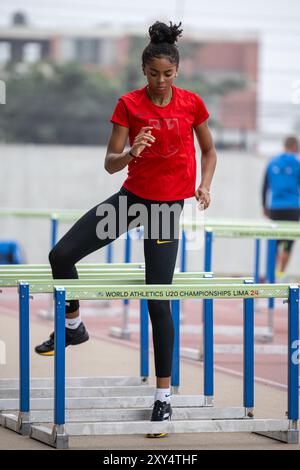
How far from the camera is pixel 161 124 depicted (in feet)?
18.6

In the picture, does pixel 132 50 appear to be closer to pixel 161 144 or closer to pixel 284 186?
pixel 284 186

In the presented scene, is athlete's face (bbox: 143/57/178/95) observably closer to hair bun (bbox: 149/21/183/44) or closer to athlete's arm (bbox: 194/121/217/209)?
hair bun (bbox: 149/21/183/44)

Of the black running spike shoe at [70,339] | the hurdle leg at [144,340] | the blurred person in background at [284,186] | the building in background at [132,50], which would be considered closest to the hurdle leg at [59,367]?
the black running spike shoe at [70,339]

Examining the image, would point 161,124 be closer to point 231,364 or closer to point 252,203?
point 231,364

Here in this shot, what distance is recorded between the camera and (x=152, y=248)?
5.82 m

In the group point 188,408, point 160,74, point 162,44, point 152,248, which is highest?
point 162,44

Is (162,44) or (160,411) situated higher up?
(162,44)

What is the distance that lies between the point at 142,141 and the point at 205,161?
751 millimetres

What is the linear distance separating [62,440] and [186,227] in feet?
13.8

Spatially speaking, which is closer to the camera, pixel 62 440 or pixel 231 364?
pixel 62 440

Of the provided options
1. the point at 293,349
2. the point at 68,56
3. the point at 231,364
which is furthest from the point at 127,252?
the point at 68,56

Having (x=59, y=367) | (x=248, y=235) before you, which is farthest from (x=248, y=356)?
(x=248, y=235)

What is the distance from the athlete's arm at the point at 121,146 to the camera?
539 cm

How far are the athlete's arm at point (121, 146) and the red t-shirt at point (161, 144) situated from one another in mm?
54
